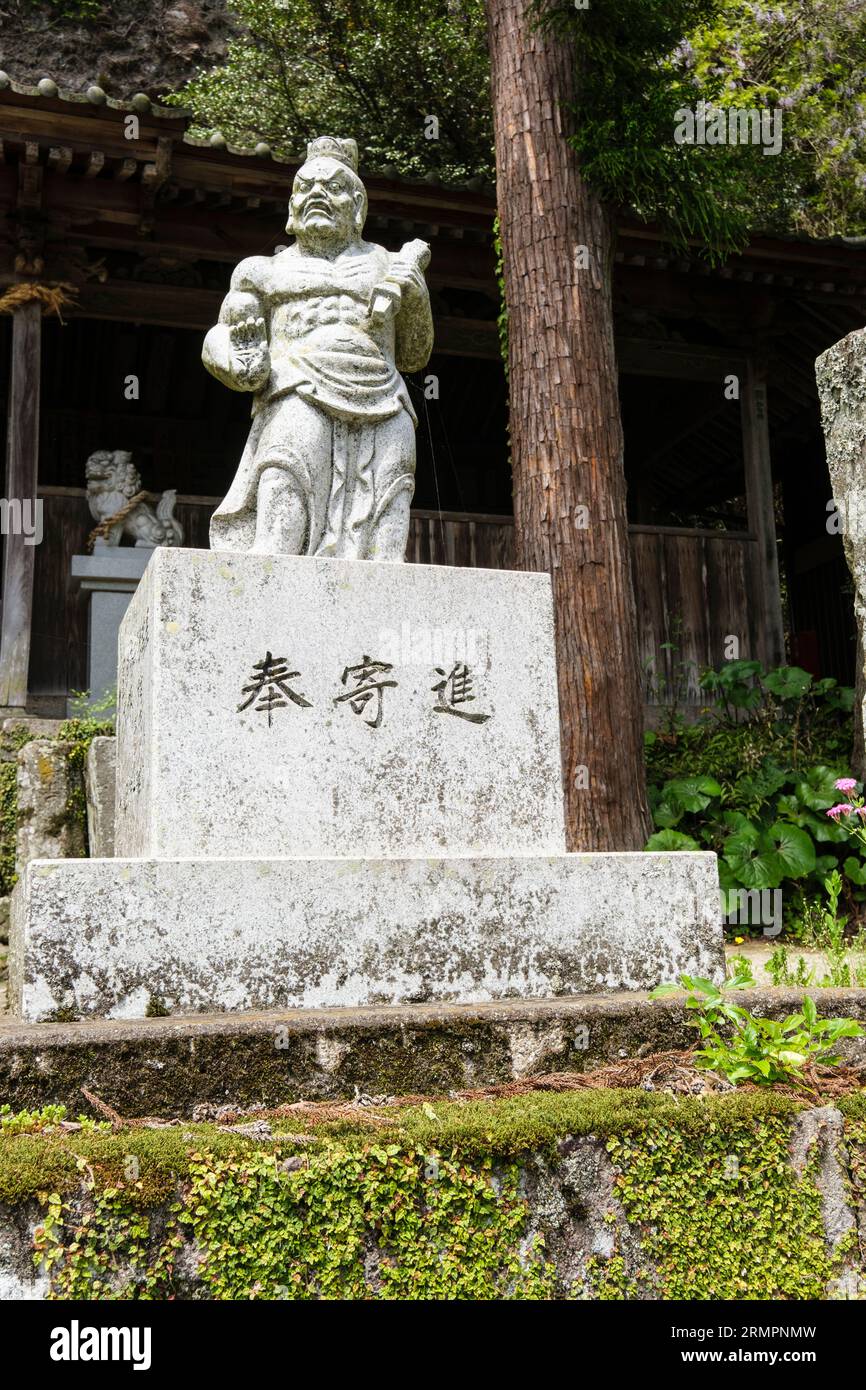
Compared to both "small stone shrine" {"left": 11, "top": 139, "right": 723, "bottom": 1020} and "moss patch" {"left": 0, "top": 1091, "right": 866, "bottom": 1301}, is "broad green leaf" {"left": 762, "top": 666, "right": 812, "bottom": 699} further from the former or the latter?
"moss patch" {"left": 0, "top": 1091, "right": 866, "bottom": 1301}

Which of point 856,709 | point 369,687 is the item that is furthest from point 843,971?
point 856,709

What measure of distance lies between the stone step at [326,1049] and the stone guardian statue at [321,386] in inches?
56.8

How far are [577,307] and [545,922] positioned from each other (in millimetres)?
3774

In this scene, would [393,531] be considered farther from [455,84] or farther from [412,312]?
[455,84]

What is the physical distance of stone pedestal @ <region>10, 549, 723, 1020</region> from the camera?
104 inches

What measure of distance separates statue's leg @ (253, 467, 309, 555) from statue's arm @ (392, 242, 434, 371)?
678 millimetres

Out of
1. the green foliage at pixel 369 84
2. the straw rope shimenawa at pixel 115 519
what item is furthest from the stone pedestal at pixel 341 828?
the green foliage at pixel 369 84

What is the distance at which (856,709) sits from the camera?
7316mm

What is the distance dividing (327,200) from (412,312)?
414 millimetres

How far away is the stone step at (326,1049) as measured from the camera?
2219 mm

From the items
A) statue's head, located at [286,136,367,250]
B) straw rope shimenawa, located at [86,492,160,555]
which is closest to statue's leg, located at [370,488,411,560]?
statue's head, located at [286,136,367,250]

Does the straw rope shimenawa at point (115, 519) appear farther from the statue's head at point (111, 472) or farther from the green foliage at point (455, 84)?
the green foliage at point (455, 84)

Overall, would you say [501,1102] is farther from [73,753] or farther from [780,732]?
[780,732]

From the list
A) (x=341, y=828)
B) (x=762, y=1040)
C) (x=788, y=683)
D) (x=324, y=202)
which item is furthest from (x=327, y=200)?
(x=788, y=683)
